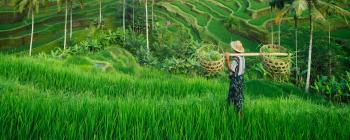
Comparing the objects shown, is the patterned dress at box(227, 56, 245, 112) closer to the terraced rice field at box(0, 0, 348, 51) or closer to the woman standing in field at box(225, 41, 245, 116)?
the woman standing in field at box(225, 41, 245, 116)

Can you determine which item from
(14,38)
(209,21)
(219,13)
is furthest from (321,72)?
(14,38)

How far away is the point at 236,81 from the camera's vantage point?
5.27 meters

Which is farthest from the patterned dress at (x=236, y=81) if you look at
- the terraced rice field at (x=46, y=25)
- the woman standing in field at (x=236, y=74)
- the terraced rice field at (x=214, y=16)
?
the terraced rice field at (x=46, y=25)

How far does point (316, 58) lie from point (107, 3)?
2682 cm

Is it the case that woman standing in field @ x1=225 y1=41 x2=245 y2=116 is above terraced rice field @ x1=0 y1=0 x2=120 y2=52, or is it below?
below

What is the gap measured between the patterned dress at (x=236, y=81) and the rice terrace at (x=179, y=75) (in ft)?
0.04

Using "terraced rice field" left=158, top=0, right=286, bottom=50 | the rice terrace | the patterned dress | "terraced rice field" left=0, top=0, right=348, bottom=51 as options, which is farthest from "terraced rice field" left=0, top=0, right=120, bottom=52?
the patterned dress

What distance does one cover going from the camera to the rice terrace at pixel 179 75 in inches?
142

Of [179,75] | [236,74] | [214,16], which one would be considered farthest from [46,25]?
[236,74]

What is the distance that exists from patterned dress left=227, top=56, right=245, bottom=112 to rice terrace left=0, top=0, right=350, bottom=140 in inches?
0.5

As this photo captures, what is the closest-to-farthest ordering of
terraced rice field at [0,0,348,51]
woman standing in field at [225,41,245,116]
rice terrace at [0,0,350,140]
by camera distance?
1. rice terrace at [0,0,350,140]
2. woman standing in field at [225,41,245,116]
3. terraced rice field at [0,0,348,51]

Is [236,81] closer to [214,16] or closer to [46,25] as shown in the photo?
[214,16]

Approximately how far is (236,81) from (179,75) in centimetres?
1190

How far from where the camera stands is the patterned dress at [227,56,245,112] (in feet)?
16.9
